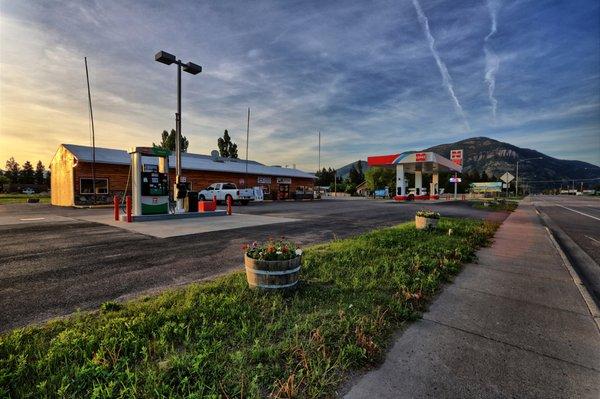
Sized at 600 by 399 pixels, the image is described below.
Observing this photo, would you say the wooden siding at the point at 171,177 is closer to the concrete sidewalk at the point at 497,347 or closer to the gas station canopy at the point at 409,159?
the gas station canopy at the point at 409,159

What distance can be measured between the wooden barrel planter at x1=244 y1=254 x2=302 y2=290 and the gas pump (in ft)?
38.9

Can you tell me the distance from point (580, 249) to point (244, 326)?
11104 mm

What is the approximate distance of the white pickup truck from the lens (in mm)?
27219

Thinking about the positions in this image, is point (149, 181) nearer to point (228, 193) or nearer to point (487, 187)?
point (228, 193)


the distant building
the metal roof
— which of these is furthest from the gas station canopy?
the distant building

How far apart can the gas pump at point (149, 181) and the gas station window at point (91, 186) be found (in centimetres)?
1467

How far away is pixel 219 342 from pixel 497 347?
2978 mm

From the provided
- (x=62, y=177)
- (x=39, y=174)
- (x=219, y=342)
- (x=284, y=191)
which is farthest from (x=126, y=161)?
(x=39, y=174)

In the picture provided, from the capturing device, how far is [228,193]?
27.6 meters

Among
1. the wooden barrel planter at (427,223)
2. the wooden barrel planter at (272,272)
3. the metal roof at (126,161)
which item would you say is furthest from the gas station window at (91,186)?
the wooden barrel planter at (272,272)

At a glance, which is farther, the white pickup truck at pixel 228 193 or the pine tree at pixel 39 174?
the pine tree at pixel 39 174

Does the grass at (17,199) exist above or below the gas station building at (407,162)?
below

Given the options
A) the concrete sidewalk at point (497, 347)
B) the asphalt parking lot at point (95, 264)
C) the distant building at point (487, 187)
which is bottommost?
the concrete sidewalk at point (497, 347)

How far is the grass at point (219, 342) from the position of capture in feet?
7.85
